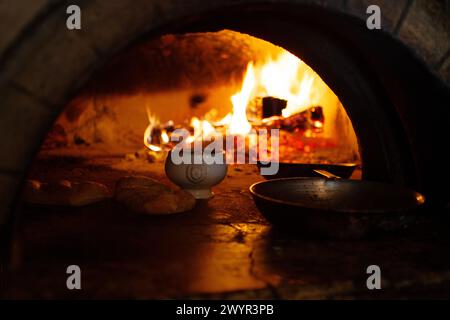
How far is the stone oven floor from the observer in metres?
1.74

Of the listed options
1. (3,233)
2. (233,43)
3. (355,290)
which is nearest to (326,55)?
(355,290)

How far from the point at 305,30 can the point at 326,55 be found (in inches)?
7.5

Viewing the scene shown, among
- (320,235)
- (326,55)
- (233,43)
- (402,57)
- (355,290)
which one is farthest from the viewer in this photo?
(233,43)

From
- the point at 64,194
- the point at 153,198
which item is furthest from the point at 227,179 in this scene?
the point at 64,194

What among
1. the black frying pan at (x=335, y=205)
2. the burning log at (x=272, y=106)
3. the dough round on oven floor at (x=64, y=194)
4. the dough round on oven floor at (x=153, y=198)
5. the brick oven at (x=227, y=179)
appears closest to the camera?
the brick oven at (x=227, y=179)

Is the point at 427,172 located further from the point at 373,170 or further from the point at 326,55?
the point at 326,55

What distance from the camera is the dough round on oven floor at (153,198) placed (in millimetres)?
2670

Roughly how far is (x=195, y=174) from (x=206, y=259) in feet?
3.34

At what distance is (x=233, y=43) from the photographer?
18.6 feet

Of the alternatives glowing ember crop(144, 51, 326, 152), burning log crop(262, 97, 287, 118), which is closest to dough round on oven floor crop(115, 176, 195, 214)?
glowing ember crop(144, 51, 326, 152)

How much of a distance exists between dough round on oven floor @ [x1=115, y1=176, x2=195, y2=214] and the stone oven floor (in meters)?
0.06

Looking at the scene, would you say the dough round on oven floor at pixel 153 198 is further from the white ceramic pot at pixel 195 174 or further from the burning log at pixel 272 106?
the burning log at pixel 272 106

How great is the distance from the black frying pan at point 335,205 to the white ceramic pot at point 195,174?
0.55m

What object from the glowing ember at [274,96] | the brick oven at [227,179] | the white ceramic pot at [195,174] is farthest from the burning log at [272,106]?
the white ceramic pot at [195,174]
